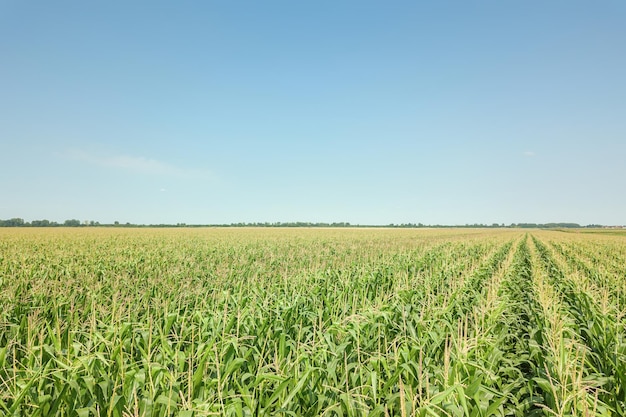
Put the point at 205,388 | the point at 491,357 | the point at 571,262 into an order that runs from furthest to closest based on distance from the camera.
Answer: the point at 571,262 < the point at 491,357 < the point at 205,388

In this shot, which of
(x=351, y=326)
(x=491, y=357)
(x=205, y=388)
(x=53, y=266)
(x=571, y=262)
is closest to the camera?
(x=205, y=388)

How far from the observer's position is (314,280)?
1022cm

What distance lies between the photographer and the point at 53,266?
473 inches

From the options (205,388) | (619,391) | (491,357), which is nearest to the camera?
(205,388)

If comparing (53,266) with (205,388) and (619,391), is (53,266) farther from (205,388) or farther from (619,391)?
(619,391)

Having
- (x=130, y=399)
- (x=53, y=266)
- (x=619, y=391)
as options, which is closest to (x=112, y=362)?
(x=130, y=399)

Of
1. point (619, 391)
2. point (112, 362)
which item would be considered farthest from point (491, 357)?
point (112, 362)

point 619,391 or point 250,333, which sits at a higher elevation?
point 250,333

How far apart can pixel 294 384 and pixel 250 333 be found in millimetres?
1837

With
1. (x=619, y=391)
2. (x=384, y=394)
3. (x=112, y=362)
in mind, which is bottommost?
(x=619, y=391)

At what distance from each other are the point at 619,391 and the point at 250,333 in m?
4.70

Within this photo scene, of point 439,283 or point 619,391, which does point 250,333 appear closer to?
point 619,391

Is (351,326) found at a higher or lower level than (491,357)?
higher

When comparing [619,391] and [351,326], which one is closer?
[619,391]
